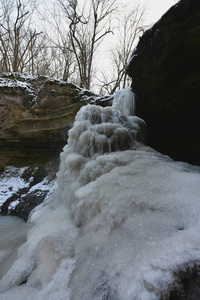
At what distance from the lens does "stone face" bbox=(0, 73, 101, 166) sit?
4.89m

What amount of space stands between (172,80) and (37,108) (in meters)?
4.00

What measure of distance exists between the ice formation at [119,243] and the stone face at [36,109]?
3.71m

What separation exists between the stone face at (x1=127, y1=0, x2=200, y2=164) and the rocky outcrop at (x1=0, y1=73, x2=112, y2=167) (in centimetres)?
202

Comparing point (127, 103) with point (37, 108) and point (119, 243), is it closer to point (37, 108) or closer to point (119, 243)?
point (37, 108)

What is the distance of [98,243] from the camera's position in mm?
1135

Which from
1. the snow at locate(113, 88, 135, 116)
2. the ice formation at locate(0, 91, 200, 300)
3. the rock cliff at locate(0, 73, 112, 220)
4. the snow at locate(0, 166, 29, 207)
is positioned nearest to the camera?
the ice formation at locate(0, 91, 200, 300)

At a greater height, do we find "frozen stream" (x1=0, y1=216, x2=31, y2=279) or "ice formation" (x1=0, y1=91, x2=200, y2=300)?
"ice formation" (x1=0, y1=91, x2=200, y2=300)

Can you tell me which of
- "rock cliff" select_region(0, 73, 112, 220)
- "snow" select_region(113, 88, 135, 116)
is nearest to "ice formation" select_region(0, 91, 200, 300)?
"snow" select_region(113, 88, 135, 116)

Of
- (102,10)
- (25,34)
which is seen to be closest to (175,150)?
(102,10)

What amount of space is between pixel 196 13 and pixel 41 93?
4341mm

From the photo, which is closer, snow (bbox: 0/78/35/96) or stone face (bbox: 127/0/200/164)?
stone face (bbox: 127/0/200/164)

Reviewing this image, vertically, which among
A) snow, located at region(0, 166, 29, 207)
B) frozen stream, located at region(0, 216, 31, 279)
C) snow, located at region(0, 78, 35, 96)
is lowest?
snow, located at region(0, 166, 29, 207)

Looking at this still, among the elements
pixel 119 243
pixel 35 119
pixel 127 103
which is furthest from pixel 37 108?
pixel 119 243

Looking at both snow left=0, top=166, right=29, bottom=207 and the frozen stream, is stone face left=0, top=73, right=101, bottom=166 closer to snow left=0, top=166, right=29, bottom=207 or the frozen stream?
snow left=0, top=166, right=29, bottom=207
